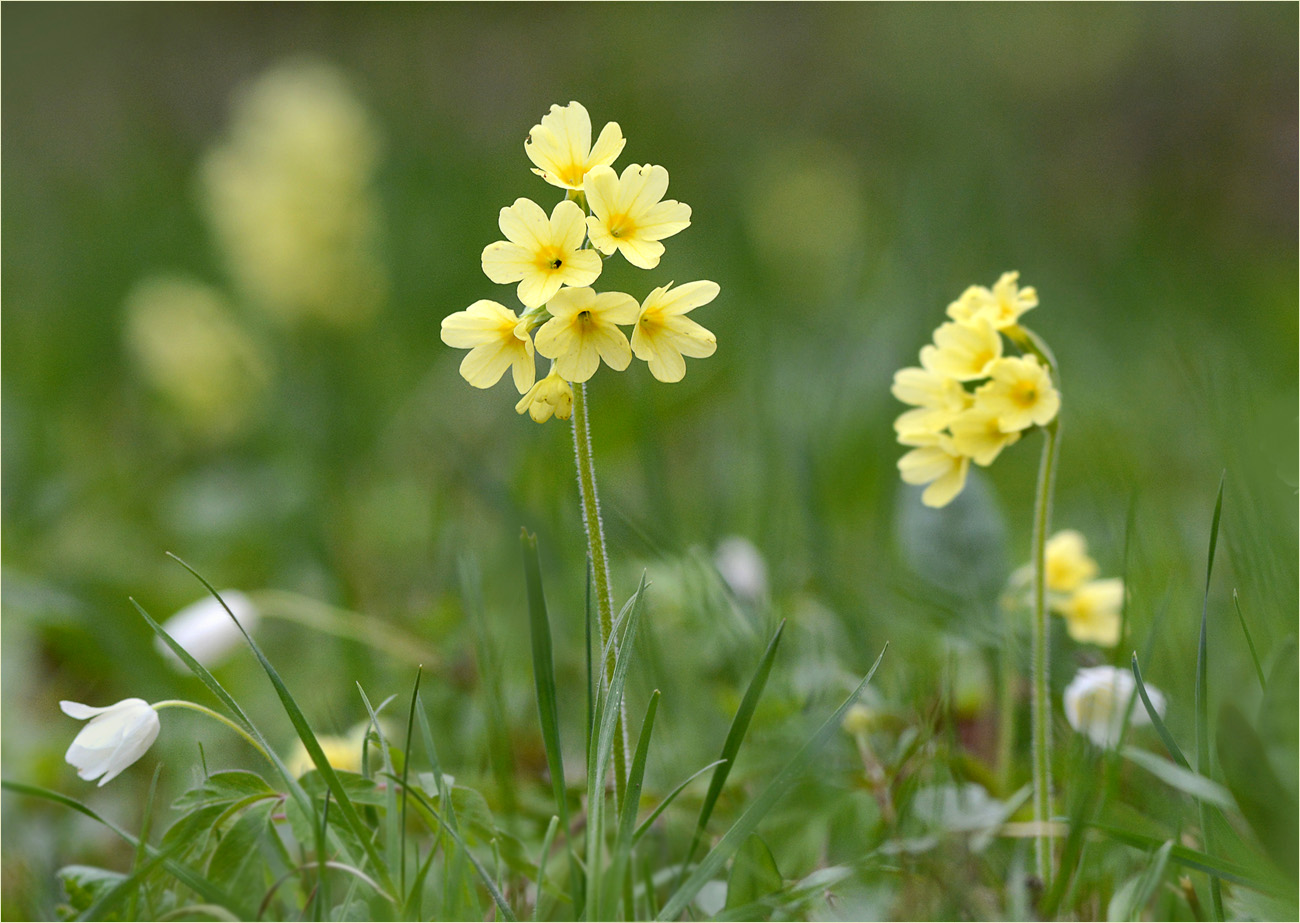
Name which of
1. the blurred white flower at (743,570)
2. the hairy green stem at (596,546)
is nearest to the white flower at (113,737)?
the hairy green stem at (596,546)

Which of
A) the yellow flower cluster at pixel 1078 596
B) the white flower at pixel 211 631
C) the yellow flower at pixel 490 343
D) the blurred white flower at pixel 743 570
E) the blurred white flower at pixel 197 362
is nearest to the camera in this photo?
the yellow flower at pixel 490 343

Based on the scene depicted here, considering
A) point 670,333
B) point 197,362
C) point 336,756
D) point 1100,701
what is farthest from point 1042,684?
point 197,362

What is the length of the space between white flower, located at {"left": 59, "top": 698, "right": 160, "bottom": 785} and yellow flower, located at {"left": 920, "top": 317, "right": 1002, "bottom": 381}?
2.86 ft

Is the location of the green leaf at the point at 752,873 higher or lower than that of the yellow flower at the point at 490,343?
lower

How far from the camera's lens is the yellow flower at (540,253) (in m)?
0.90

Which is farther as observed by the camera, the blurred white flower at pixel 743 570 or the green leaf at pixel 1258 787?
the blurred white flower at pixel 743 570

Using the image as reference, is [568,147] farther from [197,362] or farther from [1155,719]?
[197,362]

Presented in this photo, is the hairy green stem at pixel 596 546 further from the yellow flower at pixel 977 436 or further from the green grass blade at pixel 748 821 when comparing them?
the yellow flower at pixel 977 436

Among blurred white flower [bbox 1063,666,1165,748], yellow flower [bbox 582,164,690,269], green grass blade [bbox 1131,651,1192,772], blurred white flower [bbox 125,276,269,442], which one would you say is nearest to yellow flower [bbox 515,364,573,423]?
yellow flower [bbox 582,164,690,269]

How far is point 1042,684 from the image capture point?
1.07m

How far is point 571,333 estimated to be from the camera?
0.91 m

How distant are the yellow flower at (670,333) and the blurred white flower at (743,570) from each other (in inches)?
35.3

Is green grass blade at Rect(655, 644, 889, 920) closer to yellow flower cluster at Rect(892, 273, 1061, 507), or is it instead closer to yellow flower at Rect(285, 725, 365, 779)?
yellow flower cluster at Rect(892, 273, 1061, 507)

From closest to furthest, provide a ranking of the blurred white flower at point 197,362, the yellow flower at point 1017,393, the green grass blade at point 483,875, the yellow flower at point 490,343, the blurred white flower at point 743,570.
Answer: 1. the green grass blade at point 483,875
2. the yellow flower at point 490,343
3. the yellow flower at point 1017,393
4. the blurred white flower at point 743,570
5. the blurred white flower at point 197,362
